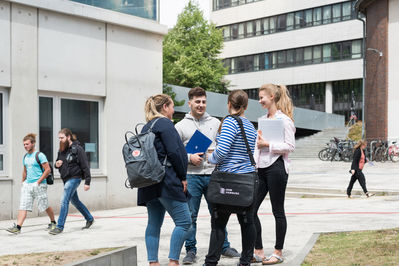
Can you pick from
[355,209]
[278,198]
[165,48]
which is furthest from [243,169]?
[165,48]

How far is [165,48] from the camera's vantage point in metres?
45.5

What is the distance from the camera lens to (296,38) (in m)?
55.4

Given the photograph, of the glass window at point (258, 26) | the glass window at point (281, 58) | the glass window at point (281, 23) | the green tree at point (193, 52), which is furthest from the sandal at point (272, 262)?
the glass window at point (258, 26)

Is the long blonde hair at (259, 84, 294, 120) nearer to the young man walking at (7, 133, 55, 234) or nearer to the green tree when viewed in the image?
the young man walking at (7, 133, 55, 234)

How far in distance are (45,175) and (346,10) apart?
47490 millimetres

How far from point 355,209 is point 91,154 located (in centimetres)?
589

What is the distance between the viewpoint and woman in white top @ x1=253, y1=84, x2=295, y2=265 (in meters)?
5.61

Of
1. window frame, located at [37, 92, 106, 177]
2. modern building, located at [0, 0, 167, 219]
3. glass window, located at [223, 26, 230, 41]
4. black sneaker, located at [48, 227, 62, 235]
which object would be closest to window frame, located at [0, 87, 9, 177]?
modern building, located at [0, 0, 167, 219]

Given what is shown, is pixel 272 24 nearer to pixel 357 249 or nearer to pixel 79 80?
pixel 79 80

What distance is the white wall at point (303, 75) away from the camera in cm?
5141

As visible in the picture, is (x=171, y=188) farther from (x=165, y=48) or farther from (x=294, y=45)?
(x=294, y=45)

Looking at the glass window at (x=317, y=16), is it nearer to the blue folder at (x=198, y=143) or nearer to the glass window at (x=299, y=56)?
the glass window at (x=299, y=56)

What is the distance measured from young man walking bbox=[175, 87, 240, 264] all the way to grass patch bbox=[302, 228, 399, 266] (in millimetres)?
1002

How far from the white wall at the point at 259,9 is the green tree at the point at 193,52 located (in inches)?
421
